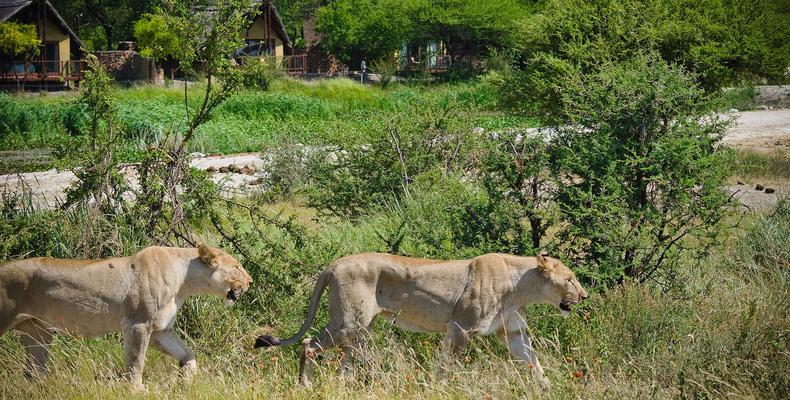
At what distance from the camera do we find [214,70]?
12000 millimetres

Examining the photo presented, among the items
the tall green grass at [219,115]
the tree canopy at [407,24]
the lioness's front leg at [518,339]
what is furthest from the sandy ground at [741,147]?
the tree canopy at [407,24]

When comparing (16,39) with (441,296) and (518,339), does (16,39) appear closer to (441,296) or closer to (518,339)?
(441,296)

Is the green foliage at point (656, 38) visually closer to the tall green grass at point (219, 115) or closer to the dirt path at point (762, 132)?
the dirt path at point (762, 132)

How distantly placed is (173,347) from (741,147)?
88.2ft

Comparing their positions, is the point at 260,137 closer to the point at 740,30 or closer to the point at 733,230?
the point at 740,30

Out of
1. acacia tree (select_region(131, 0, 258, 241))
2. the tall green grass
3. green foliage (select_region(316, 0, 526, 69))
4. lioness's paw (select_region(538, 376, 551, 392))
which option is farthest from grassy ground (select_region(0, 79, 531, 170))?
lioness's paw (select_region(538, 376, 551, 392))

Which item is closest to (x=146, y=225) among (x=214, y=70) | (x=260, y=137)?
(x=214, y=70)

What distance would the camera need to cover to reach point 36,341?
30.7ft

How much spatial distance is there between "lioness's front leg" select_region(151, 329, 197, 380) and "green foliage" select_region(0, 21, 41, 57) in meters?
51.6

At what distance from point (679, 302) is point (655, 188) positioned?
1.87 metres

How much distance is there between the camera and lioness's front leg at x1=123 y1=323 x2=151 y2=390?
349 inches

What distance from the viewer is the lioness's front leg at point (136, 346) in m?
8.86

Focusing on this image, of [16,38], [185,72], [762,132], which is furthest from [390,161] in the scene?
[16,38]

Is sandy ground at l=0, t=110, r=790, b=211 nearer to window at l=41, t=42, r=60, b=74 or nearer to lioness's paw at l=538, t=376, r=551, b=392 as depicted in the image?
lioness's paw at l=538, t=376, r=551, b=392
